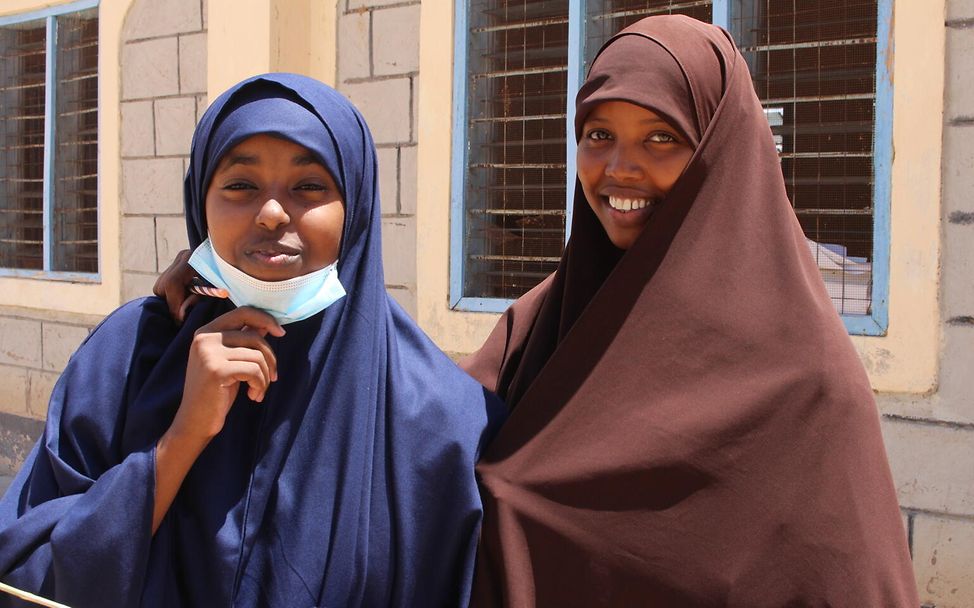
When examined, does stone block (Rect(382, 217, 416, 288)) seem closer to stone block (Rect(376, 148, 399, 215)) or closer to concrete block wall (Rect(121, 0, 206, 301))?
stone block (Rect(376, 148, 399, 215))

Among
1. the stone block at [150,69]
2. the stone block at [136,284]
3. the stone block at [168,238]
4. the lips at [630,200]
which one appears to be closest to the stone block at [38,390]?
the stone block at [136,284]

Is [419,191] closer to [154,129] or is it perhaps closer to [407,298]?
[407,298]

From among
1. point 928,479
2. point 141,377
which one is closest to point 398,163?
point 928,479

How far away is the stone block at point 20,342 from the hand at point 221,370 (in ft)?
14.2

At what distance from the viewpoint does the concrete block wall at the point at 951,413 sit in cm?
278

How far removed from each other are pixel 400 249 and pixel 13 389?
2.62m

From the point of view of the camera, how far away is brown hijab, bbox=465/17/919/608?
130 cm

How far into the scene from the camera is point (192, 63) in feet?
14.8

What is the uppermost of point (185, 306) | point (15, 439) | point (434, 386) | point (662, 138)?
point (662, 138)

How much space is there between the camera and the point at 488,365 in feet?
5.82

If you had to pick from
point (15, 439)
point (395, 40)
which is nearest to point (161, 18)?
point (395, 40)

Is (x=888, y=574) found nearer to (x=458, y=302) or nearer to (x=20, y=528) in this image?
(x=20, y=528)

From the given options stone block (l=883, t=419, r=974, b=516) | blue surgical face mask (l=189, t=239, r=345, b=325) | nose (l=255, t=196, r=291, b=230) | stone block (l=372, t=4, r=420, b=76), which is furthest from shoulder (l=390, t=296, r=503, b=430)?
stone block (l=372, t=4, r=420, b=76)

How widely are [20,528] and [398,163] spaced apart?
274 centimetres
